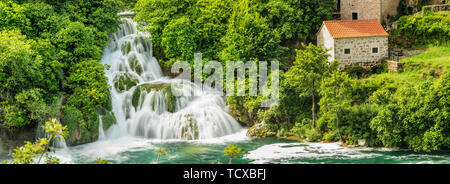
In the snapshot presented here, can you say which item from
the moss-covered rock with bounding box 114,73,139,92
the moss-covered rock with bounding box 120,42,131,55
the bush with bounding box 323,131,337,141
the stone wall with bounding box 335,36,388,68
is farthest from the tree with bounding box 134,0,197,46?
the bush with bounding box 323,131,337,141

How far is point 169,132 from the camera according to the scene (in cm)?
3150

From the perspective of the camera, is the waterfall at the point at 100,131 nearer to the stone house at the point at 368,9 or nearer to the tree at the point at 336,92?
the tree at the point at 336,92

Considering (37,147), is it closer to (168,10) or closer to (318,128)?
(318,128)

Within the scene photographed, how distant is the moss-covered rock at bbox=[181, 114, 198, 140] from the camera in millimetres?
31281

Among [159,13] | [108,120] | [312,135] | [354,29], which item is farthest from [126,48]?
[354,29]

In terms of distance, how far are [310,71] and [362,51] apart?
259 inches

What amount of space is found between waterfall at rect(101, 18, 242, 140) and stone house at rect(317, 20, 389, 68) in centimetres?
916

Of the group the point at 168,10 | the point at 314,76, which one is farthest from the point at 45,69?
the point at 314,76

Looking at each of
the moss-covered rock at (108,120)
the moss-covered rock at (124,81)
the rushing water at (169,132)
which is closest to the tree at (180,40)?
the rushing water at (169,132)

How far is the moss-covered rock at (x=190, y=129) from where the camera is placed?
1232 inches

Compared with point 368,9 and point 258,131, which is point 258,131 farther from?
point 368,9

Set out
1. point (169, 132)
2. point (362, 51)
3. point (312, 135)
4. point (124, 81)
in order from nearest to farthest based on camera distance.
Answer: point (312, 135)
point (169, 132)
point (124, 81)
point (362, 51)

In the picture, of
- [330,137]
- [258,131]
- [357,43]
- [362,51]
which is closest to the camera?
[330,137]
